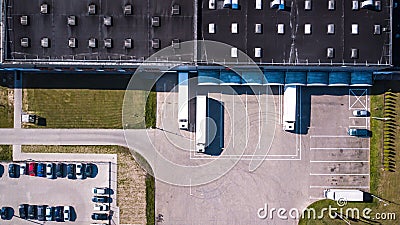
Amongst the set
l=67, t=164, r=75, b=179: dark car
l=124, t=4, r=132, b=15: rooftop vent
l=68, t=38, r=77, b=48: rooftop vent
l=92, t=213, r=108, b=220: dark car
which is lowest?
l=92, t=213, r=108, b=220: dark car

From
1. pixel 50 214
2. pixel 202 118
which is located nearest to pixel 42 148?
pixel 50 214

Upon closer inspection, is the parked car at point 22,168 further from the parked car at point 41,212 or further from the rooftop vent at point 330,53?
the rooftop vent at point 330,53

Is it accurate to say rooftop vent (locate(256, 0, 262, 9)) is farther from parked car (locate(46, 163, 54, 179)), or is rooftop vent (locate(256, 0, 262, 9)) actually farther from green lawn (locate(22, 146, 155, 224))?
parked car (locate(46, 163, 54, 179))

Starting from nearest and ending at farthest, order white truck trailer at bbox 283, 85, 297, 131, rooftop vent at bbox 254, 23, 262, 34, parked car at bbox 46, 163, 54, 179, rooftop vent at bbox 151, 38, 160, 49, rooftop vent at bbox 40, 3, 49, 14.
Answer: rooftop vent at bbox 40, 3, 49, 14
rooftop vent at bbox 151, 38, 160, 49
rooftop vent at bbox 254, 23, 262, 34
white truck trailer at bbox 283, 85, 297, 131
parked car at bbox 46, 163, 54, 179

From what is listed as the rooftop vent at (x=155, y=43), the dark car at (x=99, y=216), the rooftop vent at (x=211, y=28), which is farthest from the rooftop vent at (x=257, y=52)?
the dark car at (x=99, y=216)

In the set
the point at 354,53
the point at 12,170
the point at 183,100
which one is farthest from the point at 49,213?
the point at 354,53

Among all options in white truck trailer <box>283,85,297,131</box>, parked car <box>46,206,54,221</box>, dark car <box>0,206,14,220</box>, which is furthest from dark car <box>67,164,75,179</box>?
white truck trailer <box>283,85,297,131</box>
